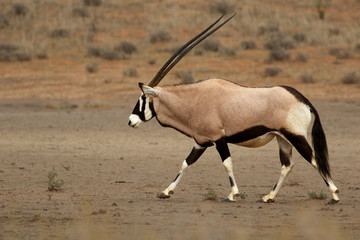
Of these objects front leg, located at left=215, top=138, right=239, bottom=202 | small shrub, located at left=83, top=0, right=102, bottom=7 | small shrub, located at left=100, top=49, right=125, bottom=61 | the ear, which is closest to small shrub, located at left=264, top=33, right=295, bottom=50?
small shrub, located at left=100, top=49, right=125, bottom=61

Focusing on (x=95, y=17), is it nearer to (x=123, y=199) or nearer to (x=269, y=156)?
(x=269, y=156)

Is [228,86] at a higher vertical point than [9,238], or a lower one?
higher

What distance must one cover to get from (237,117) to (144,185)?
6.91 feet

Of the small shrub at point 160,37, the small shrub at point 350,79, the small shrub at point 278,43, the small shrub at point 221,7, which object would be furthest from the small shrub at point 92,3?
the small shrub at point 350,79

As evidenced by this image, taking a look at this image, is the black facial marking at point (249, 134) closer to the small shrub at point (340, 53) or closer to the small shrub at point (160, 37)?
the small shrub at point (340, 53)

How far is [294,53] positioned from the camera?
26.8 metres

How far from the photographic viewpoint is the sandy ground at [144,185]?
23.3ft

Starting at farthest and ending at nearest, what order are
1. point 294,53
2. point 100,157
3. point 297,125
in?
point 294,53
point 100,157
point 297,125

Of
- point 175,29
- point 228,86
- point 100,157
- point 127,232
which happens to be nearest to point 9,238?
point 127,232

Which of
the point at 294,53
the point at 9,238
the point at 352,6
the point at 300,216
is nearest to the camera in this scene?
the point at 9,238

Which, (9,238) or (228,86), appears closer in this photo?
(9,238)

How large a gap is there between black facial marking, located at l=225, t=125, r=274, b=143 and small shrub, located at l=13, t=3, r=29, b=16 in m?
23.4

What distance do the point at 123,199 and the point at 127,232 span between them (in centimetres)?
198

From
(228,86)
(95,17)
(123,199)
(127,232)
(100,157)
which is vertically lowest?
(95,17)
